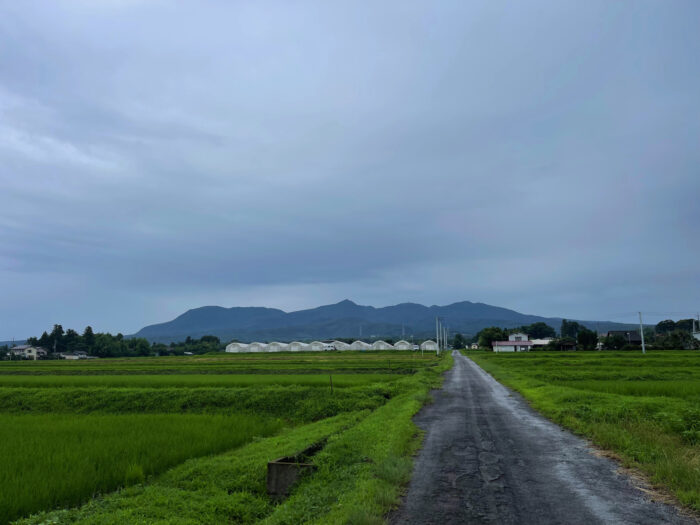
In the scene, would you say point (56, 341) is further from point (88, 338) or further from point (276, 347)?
point (276, 347)

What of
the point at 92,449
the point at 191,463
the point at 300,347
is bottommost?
the point at 300,347

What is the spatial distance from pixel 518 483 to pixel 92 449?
12.7m

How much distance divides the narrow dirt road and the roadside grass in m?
7.64

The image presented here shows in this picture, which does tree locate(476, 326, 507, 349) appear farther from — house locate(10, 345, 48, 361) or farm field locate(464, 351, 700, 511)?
house locate(10, 345, 48, 361)

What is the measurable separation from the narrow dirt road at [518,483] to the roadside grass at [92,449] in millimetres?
7638

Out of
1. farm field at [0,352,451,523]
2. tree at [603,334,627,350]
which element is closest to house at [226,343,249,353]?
tree at [603,334,627,350]

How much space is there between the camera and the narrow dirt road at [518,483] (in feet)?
25.8

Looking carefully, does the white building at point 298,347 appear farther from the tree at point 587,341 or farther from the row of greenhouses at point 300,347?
the tree at point 587,341

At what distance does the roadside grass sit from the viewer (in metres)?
10.8

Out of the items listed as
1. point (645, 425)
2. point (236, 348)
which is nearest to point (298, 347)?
point (236, 348)

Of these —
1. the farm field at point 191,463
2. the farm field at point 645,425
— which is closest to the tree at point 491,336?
the farm field at point 645,425

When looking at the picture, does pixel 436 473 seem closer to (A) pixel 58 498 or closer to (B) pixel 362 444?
(B) pixel 362 444

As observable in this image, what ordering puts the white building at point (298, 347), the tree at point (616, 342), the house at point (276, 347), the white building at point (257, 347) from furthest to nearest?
the white building at point (298, 347) < the house at point (276, 347) < the white building at point (257, 347) < the tree at point (616, 342)

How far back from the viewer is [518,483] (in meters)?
9.78
